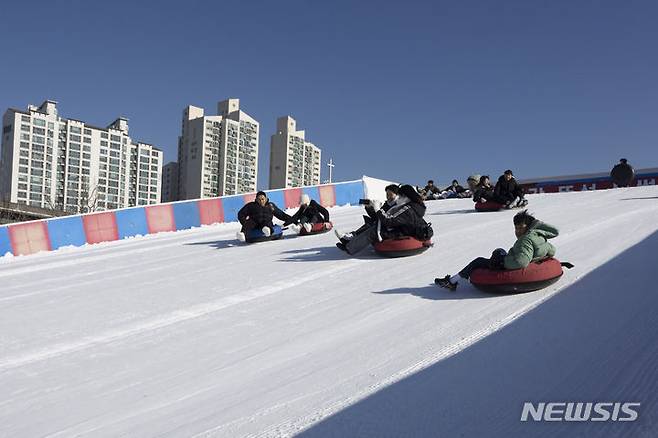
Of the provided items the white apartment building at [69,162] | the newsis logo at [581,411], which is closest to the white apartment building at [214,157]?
the white apartment building at [69,162]

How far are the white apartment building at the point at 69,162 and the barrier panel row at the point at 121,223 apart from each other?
169 feet

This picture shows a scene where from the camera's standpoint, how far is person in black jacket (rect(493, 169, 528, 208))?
1131 cm

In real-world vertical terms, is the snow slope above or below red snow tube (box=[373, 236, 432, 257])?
below

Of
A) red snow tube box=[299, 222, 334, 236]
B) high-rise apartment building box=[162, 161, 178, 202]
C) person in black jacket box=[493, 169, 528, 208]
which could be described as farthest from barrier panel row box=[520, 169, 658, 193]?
high-rise apartment building box=[162, 161, 178, 202]

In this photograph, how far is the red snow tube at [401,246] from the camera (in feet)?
21.9

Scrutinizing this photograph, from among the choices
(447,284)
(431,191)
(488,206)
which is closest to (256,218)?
(447,284)

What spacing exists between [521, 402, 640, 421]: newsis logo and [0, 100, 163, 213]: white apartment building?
6298cm

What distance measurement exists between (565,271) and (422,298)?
1540mm

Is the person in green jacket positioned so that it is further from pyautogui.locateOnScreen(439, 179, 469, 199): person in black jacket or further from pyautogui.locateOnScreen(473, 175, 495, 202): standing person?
pyautogui.locateOnScreen(439, 179, 469, 199): person in black jacket

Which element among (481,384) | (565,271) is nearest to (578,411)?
(481,384)

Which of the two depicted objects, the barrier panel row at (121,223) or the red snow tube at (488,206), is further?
the red snow tube at (488,206)

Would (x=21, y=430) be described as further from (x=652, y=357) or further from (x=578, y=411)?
(x=652, y=357)

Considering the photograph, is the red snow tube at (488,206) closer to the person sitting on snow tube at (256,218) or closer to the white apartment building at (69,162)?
the person sitting on snow tube at (256,218)

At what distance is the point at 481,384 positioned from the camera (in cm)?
285
